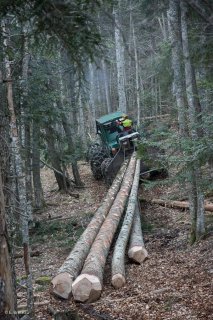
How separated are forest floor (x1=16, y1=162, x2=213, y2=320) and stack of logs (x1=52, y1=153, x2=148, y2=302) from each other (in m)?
0.20

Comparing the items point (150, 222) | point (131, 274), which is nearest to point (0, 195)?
point (131, 274)

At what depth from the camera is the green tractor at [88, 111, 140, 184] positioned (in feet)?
54.9

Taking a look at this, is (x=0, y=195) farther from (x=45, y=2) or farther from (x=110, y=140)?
(x=110, y=140)

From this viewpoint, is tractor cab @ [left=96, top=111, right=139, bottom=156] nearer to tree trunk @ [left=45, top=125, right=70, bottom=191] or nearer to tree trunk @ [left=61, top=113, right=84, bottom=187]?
tree trunk @ [left=61, top=113, right=84, bottom=187]

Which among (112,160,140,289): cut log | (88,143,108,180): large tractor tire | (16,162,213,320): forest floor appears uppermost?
(88,143,108,180): large tractor tire

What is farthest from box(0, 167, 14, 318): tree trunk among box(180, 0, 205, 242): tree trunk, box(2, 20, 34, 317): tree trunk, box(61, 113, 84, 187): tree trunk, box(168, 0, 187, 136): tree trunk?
box(61, 113, 84, 187): tree trunk

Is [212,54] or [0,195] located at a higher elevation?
[212,54]

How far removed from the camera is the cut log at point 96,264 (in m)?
6.59

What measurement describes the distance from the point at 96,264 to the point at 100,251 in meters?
0.77

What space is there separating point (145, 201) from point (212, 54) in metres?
7.05

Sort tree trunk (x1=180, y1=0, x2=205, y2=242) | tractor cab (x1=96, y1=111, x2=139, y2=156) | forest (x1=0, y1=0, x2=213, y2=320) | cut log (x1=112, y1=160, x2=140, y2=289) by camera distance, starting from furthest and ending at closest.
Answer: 1. tractor cab (x1=96, y1=111, x2=139, y2=156)
2. tree trunk (x1=180, y1=0, x2=205, y2=242)
3. cut log (x1=112, y1=160, x2=140, y2=289)
4. forest (x1=0, y1=0, x2=213, y2=320)

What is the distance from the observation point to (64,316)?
A: 18.9ft

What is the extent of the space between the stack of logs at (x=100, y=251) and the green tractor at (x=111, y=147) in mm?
3284

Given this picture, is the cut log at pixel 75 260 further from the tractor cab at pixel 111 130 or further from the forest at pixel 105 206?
the tractor cab at pixel 111 130
